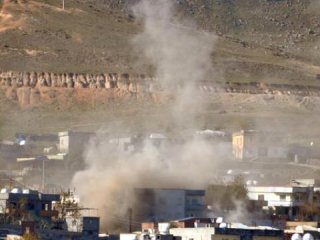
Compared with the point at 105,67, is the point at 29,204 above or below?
below

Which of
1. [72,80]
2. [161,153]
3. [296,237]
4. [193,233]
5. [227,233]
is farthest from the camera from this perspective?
[72,80]

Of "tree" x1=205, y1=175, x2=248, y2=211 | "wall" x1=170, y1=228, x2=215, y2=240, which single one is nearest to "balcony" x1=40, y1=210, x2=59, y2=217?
"wall" x1=170, y1=228, x2=215, y2=240

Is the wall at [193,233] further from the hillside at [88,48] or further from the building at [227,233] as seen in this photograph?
the hillside at [88,48]

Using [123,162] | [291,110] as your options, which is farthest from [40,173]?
[291,110]

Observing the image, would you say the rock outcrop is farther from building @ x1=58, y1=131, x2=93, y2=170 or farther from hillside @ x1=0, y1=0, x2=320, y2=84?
building @ x1=58, y1=131, x2=93, y2=170

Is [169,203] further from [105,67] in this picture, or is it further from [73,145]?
[105,67]

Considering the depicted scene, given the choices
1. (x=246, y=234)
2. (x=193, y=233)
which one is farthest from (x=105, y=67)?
(x=246, y=234)

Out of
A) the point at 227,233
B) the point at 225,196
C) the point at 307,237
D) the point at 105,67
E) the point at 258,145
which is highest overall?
the point at 105,67
